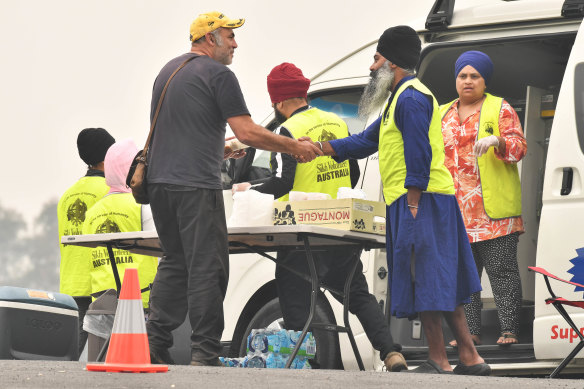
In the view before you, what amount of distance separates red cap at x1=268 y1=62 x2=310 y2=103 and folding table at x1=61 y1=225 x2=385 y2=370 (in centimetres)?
96

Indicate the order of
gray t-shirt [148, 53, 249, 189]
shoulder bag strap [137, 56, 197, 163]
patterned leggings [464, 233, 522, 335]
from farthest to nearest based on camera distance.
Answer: patterned leggings [464, 233, 522, 335] < shoulder bag strap [137, 56, 197, 163] < gray t-shirt [148, 53, 249, 189]

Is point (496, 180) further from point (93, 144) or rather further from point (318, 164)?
point (93, 144)

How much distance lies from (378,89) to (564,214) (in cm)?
123

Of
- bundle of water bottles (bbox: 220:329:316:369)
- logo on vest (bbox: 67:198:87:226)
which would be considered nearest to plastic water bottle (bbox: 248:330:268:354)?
bundle of water bottles (bbox: 220:329:316:369)

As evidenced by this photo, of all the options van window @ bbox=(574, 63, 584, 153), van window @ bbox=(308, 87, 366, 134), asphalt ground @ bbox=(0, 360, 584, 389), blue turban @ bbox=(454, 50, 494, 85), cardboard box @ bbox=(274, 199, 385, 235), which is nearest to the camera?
asphalt ground @ bbox=(0, 360, 584, 389)

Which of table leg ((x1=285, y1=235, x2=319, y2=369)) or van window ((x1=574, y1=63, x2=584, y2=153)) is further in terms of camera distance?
van window ((x1=574, y1=63, x2=584, y2=153))

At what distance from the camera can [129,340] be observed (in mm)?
5102

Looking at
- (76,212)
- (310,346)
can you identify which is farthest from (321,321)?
(76,212)

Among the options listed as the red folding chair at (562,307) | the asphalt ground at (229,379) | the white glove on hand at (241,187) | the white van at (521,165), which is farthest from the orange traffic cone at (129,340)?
the white van at (521,165)

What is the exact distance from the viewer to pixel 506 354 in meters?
6.78

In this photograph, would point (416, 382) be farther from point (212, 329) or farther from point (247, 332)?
point (247, 332)

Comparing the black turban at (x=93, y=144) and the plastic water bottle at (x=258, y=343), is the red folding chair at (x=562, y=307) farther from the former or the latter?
the black turban at (x=93, y=144)

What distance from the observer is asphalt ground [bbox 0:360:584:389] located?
4.36 m

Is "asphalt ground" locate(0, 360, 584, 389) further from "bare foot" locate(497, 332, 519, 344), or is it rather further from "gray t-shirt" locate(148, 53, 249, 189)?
"bare foot" locate(497, 332, 519, 344)
